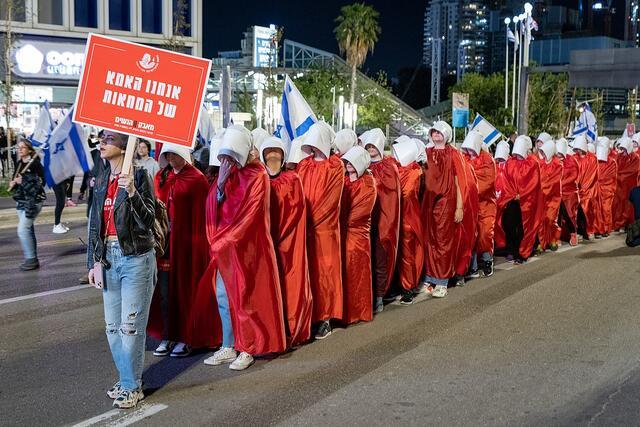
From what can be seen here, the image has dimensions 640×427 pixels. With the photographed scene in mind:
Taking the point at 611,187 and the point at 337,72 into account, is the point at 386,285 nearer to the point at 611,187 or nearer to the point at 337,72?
the point at 611,187

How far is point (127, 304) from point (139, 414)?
0.70 meters

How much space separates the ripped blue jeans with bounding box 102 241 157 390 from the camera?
513 cm

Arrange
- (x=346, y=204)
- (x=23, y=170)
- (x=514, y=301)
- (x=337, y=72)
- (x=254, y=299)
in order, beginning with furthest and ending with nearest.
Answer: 1. (x=337, y=72)
2. (x=23, y=170)
3. (x=514, y=301)
4. (x=346, y=204)
5. (x=254, y=299)

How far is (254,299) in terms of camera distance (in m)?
6.16

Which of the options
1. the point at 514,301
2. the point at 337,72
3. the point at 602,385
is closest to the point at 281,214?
the point at 602,385

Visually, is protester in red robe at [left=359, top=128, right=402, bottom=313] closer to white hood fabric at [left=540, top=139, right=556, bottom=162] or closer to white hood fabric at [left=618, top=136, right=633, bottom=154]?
white hood fabric at [left=540, top=139, right=556, bottom=162]

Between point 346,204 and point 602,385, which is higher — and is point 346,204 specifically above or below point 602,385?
above

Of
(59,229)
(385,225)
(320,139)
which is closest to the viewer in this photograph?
(320,139)

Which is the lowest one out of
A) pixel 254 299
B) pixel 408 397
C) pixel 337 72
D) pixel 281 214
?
pixel 408 397

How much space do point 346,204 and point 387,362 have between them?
175 cm

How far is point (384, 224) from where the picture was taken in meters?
8.13

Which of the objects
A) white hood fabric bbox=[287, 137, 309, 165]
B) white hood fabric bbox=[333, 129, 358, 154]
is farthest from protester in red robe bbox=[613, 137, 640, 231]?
white hood fabric bbox=[287, 137, 309, 165]

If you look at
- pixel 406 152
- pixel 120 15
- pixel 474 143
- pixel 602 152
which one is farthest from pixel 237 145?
pixel 120 15

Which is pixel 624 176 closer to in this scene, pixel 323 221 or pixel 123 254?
pixel 323 221
